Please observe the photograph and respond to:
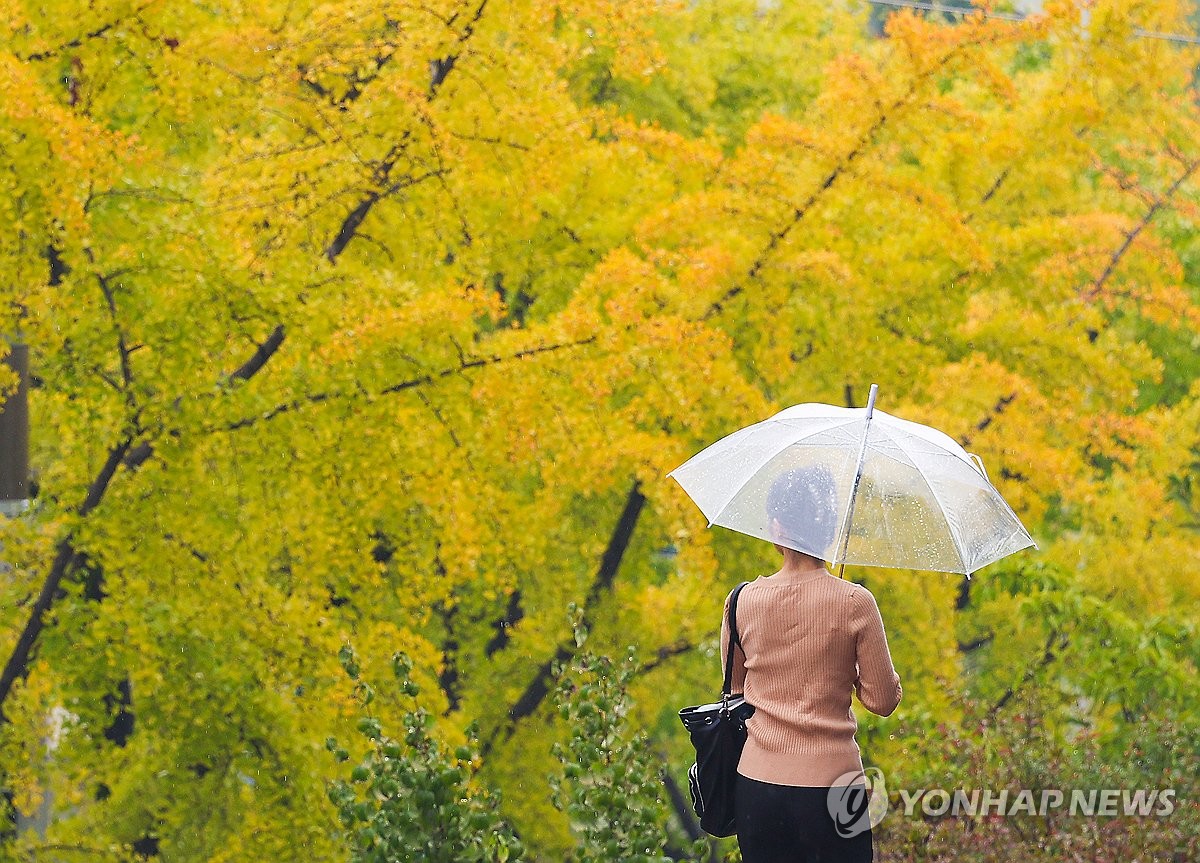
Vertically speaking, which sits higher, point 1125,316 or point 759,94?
point 759,94

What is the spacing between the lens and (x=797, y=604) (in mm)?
3457

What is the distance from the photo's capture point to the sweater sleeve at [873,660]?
3.37 m

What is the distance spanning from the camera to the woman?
134 inches

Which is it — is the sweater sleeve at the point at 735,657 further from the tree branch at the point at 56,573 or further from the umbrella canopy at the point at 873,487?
the tree branch at the point at 56,573

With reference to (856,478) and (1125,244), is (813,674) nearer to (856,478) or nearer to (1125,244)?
(856,478)

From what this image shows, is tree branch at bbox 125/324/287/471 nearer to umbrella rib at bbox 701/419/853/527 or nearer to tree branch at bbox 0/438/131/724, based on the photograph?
tree branch at bbox 0/438/131/724

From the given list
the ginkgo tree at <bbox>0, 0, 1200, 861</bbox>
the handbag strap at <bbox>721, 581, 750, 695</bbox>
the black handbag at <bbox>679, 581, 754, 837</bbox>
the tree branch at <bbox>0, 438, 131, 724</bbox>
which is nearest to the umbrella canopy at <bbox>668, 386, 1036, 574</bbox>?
the handbag strap at <bbox>721, 581, 750, 695</bbox>

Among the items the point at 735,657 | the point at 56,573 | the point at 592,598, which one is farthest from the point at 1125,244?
the point at 735,657

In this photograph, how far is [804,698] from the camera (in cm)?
345

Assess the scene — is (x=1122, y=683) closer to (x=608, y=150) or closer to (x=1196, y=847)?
(x=1196, y=847)

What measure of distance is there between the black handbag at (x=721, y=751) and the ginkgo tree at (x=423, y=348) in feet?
12.4

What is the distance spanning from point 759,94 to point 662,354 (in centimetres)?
598

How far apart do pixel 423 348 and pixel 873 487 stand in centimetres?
387

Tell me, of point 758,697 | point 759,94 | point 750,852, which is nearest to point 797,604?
point 758,697
